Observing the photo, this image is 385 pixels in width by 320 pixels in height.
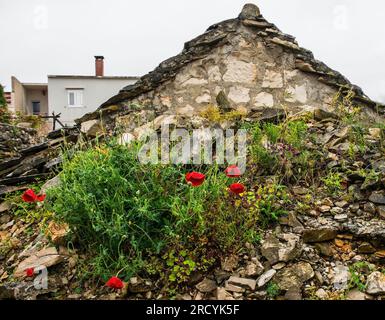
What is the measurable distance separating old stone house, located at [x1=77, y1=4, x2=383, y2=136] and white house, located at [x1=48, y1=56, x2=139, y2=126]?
64.1ft

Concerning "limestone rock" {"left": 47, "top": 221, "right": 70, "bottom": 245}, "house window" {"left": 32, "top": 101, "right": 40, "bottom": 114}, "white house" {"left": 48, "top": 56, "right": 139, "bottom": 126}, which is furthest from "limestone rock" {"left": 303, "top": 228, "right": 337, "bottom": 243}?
"house window" {"left": 32, "top": 101, "right": 40, "bottom": 114}

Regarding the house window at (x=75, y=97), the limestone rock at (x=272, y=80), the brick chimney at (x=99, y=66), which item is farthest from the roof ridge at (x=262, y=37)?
the house window at (x=75, y=97)

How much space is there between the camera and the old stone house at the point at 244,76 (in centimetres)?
564

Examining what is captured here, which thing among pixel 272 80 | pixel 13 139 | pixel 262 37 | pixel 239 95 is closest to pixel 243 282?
pixel 239 95

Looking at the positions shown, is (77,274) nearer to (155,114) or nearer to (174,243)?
(174,243)

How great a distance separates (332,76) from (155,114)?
2960 mm

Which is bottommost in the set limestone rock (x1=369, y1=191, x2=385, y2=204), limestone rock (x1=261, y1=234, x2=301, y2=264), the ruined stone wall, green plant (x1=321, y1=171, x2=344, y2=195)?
limestone rock (x1=261, y1=234, x2=301, y2=264)

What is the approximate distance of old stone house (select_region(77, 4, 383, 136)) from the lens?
564cm

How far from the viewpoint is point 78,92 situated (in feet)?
81.8

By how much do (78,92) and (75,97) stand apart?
1.45 ft

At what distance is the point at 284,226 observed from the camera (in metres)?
3.10

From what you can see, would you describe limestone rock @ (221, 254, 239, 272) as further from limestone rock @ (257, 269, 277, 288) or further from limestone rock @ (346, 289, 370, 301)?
limestone rock @ (346, 289, 370, 301)

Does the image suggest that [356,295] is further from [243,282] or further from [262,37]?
[262,37]

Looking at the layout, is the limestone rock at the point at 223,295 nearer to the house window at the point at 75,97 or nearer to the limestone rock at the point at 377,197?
the limestone rock at the point at 377,197
